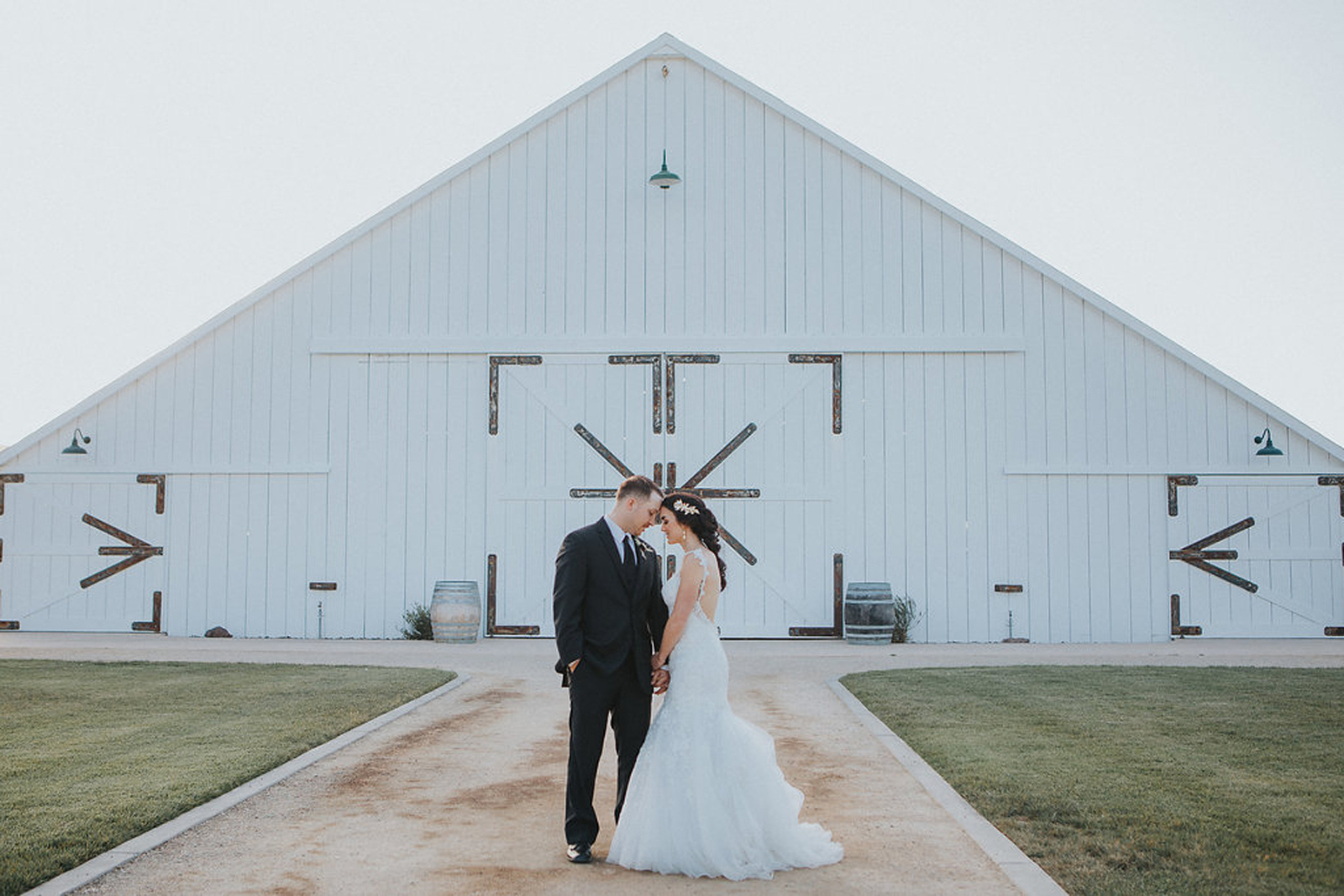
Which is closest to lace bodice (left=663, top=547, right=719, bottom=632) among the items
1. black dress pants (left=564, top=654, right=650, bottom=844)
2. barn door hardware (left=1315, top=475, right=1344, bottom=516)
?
black dress pants (left=564, top=654, right=650, bottom=844)

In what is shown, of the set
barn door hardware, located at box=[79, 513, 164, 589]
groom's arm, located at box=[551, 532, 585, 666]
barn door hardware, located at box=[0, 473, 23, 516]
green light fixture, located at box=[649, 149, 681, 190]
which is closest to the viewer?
Answer: groom's arm, located at box=[551, 532, 585, 666]

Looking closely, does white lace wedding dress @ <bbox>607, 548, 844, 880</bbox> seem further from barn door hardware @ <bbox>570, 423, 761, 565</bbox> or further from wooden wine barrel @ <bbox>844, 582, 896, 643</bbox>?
barn door hardware @ <bbox>570, 423, 761, 565</bbox>

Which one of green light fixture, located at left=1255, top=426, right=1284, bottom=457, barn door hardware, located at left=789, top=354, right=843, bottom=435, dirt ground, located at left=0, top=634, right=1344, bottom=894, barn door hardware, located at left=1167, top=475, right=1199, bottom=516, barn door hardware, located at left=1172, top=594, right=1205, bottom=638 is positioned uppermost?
barn door hardware, located at left=789, top=354, right=843, bottom=435

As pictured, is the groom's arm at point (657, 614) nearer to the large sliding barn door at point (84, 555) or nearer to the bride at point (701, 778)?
the bride at point (701, 778)

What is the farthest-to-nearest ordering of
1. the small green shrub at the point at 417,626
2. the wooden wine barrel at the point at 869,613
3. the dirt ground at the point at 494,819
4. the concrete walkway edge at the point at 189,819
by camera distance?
the small green shrub at the point at 417,626 < the wooden wine barrel at the point at 869,613 < the dirt ground at the point at 494,819 < the concrete walkway edge at the point at 189,819

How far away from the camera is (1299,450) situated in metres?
16.0

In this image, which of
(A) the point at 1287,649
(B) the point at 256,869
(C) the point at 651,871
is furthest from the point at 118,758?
(A) the point at 1287,649

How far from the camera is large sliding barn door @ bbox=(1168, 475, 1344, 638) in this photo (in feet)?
52.0

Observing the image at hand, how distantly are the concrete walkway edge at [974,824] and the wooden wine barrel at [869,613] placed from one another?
6093mm

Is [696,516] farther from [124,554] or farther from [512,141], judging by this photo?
[124,554]

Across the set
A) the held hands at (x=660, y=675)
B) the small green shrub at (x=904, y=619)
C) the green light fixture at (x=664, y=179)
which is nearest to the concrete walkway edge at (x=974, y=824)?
the held hands at (x=660, y=675)

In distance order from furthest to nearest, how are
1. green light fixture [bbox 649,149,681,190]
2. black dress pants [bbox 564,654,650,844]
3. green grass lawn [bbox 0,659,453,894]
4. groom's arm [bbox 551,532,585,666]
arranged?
green light fixture [bbox 649,149,681,190]
green grass lawn [bbox 0,659,453,894]
groom's arm [bbox 551,532,585,666]
black dress pants [bbox 564,654,650,844]

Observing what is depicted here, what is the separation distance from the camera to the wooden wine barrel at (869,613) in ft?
49.8

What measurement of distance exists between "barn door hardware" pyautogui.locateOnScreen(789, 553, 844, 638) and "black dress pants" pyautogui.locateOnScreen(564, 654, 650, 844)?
10.3 meters
